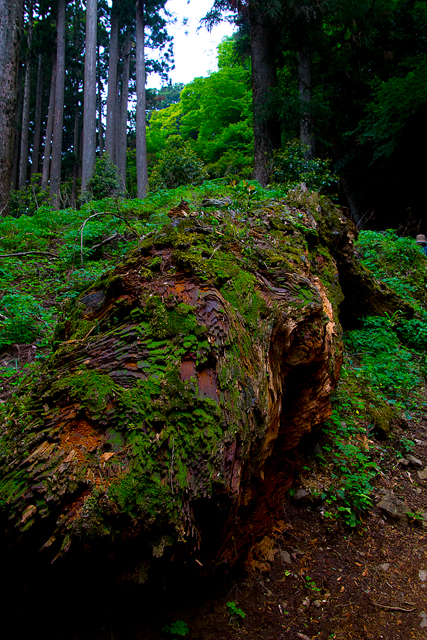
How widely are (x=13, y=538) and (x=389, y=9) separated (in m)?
16.7

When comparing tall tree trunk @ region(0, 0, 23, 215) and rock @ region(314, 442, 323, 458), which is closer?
rock @ region(314, 442, 323, 458)

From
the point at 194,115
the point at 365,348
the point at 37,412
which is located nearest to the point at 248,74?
the point at 194,115

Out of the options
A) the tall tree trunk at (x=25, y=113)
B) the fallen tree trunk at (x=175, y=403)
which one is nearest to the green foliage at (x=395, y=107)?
the fallen tree trunk at (x=175, y=403)

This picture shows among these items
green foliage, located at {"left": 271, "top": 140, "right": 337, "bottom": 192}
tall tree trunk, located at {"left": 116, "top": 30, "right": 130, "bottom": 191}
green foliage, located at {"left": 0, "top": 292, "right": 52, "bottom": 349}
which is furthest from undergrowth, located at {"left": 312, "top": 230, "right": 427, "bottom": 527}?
tall tree trunk, located at {"left": 116, "top": 30, "right": 130, "bottom": 191}

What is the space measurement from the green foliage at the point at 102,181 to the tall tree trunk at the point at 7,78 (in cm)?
449

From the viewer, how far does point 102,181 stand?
560 inches

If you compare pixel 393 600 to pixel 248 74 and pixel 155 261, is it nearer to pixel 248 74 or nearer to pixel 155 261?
pixel 155 261

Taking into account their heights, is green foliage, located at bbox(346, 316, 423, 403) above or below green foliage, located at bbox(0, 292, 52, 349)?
below

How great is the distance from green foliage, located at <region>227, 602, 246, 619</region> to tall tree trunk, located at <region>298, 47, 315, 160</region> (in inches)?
442

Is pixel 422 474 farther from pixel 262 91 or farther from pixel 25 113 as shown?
pixel 25 113

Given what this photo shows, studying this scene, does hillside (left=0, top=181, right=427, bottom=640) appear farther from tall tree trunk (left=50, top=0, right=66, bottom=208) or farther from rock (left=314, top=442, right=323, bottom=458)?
tall tree trunk (left=50, top=0, right=66, bottom=208)

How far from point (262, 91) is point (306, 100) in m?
1.57

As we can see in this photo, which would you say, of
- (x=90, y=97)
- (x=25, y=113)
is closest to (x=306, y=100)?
(x=90, y=97)

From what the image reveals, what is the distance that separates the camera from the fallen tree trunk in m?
1.52
